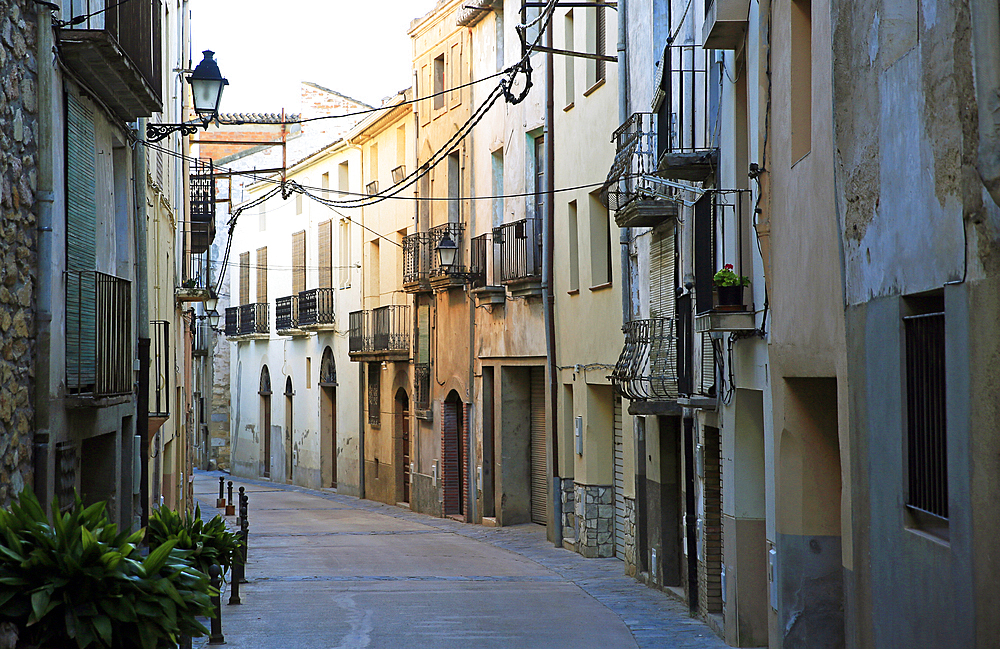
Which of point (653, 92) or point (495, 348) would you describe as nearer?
point (653, 92)

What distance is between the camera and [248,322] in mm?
42781

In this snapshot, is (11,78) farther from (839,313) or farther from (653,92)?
(653,92)

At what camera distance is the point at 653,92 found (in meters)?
15.2

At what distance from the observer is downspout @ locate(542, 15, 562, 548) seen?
2038 centimetres

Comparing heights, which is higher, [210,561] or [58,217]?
[58,217]

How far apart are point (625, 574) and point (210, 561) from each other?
6883 mm

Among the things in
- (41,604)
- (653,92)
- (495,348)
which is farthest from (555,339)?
(41,604)

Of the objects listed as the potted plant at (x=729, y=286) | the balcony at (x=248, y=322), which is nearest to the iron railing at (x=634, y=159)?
the potted plant at (x=729, y=286)

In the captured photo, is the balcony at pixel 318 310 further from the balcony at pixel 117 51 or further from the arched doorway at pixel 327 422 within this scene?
the balcony at pixel 117 51

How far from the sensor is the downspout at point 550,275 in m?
20.4

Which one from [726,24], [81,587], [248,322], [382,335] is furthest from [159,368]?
[248,322]

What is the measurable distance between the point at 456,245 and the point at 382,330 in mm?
6054

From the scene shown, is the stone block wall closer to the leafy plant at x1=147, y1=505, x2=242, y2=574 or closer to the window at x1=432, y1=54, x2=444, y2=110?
the leafy plant at x1=147, y1=505, x2=242, y2=574

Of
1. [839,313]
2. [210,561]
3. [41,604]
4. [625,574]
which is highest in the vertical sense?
[839,313]
